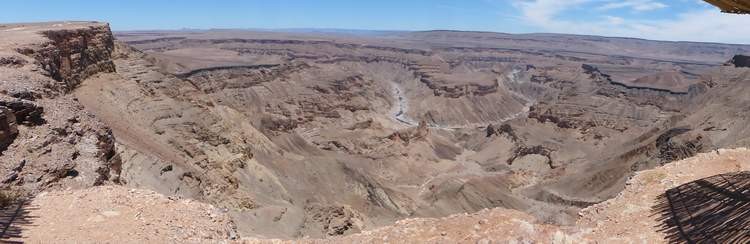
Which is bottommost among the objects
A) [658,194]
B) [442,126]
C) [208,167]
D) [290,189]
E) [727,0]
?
[442,126]

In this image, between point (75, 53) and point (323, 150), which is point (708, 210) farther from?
point (323, 150)

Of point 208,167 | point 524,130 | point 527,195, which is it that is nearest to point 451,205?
point 527,195

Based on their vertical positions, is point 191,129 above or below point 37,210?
below

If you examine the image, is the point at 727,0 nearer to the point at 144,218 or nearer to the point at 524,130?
the point at 144,218

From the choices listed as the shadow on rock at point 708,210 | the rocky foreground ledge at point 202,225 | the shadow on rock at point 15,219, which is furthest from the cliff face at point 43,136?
the shadow on rock at point 708,210

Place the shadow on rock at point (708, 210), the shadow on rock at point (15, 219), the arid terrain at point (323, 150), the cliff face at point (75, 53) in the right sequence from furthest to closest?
the cliff face at point (75, 53) → the arid terrain at point (323, 150) → the shadow on rock at point (708, 210) → the shadow on rock at point (15, 219)

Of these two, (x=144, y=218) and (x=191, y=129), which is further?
(x=191, y=129)

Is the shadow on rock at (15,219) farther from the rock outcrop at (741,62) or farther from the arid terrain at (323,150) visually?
the rock outcrop at (741,62)
